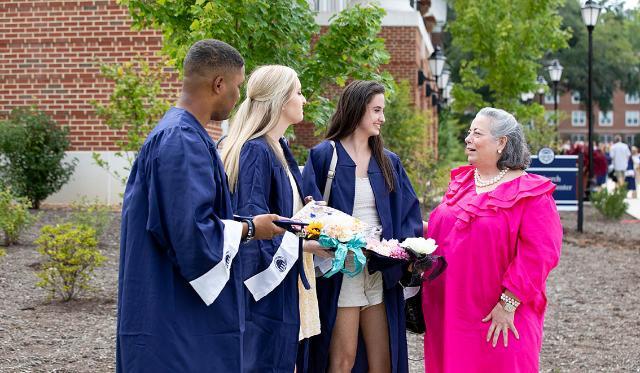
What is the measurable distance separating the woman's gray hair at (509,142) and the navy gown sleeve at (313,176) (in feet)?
2.91

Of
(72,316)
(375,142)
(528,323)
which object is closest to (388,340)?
(528,323)

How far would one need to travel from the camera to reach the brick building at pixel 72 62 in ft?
48.0

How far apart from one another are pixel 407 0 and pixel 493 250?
22.5 meters

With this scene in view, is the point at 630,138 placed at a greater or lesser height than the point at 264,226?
lesser

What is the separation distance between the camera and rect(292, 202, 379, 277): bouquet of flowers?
4.23m

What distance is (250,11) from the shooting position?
23.7 ft

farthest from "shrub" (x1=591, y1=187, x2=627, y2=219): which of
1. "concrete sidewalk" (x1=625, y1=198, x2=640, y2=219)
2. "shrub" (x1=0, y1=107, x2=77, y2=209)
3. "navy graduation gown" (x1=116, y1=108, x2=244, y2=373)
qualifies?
"navy graduation gown" (x1=116, y1=108, x2=244, y2=373)

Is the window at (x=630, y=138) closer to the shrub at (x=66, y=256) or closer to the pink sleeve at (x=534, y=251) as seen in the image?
the shrub at (x=66, y=256)

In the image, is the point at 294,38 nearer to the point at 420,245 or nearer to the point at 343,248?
the point at 420,245

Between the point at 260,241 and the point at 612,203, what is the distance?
17369mm

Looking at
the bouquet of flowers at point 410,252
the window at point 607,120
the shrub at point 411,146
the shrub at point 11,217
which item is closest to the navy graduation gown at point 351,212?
the bouquet of flowers at point 410,252

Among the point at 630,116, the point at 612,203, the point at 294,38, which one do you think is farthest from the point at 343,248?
the point at 630,116

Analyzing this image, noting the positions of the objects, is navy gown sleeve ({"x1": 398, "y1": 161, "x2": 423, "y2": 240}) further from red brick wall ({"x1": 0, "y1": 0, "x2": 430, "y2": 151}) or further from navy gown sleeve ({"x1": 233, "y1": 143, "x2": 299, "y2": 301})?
red brick wall ({"x1": 0, "y1": 0, "x2": 430, "y2": 151})

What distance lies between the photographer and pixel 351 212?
4906 millimetres
